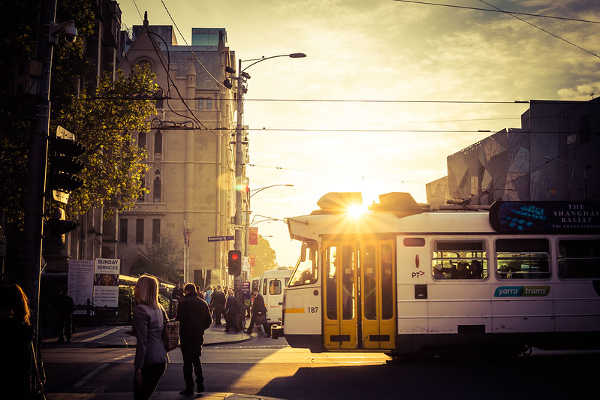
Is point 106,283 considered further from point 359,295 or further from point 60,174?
point 60,174

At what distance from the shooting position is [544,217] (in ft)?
44.3

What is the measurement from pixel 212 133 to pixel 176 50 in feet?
42.5

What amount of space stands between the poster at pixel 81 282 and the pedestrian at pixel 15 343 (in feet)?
58.8

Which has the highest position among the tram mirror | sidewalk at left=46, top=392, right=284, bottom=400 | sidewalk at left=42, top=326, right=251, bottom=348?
the tram mirror

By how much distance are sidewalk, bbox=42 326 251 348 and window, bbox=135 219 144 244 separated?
37.9m

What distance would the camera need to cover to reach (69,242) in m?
31.6

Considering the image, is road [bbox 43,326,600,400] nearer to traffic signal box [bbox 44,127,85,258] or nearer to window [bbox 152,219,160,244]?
traffic signal box [bbox 44,127,85,258]

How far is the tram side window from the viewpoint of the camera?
13320mm

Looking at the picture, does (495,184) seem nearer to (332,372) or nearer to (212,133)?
(212,133)

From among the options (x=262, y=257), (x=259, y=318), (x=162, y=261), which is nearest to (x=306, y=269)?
(x=259, y=318)

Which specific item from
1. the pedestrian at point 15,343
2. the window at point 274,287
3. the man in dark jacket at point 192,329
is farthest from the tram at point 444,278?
the window at point 274,287

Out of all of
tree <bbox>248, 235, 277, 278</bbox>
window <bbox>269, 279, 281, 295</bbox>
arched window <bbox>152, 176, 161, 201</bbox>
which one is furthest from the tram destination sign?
tree <bbox>248, 235, 277, 278</bbox>

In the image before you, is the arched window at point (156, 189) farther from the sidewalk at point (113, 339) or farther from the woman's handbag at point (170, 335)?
the woman's handbag at point (170, 335)

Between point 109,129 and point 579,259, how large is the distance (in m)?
16.4
